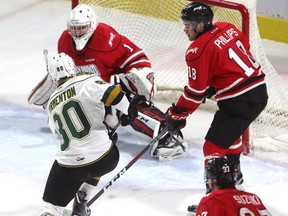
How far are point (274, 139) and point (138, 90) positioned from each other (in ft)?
2.74

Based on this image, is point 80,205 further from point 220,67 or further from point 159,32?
point 159,32

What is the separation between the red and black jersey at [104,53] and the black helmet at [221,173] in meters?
1.79

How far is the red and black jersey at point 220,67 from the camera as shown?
365cm

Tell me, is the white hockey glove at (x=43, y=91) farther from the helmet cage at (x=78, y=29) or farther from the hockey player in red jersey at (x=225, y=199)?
the hockey player in red jersey at (x=225, y=199)

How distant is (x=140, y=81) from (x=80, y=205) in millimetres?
941

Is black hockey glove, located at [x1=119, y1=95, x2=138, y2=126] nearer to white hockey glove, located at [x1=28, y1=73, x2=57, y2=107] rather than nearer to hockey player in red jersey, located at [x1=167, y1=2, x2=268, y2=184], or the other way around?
hockey player in red jersey, located at [x1=167, y1=2, x2=268, y2=184]

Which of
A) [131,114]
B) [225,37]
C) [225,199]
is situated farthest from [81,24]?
[225,199]

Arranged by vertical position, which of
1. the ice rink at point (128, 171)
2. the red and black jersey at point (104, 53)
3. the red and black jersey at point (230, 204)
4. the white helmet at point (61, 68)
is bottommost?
the ice rink at point (128, 171)

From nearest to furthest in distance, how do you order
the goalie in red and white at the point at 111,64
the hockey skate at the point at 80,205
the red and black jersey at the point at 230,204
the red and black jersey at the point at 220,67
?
the red and black jersey at the point at 230,204
the red and black jersey at the point at 220,67
the hockey skate at the point at 80,205
the goalie in red and white at the point at 111,64

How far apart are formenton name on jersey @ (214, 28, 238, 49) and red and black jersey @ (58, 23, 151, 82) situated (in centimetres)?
89

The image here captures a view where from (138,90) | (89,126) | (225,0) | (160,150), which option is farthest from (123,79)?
(89,126)

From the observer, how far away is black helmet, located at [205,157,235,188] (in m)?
2.79

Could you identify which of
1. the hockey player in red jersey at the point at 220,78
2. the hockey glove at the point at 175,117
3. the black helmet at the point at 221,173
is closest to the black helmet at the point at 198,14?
the hockey player in red jersey at the point at 220,78

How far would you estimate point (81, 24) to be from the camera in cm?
433
